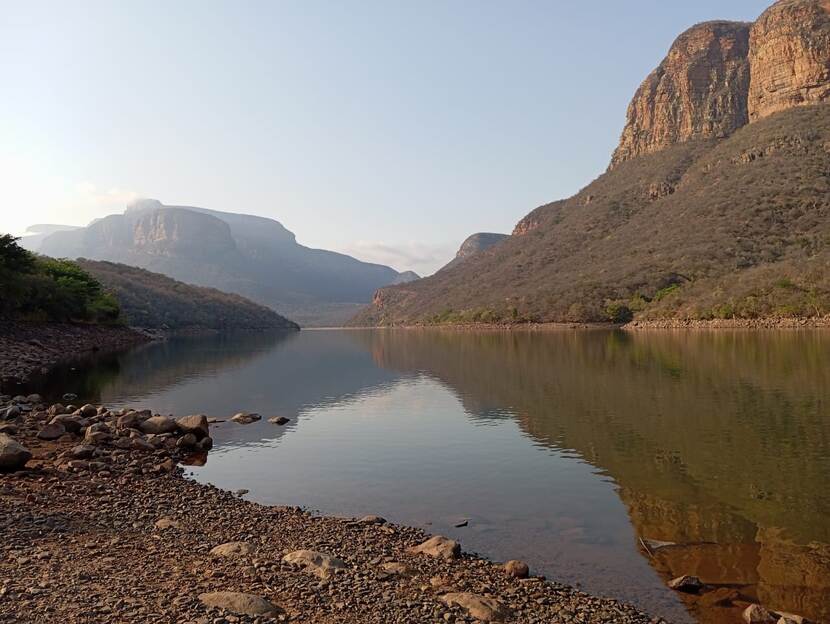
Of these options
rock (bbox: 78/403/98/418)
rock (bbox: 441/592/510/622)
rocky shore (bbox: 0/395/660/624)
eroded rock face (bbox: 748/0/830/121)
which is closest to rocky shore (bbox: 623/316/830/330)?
eroded rock face (bbox: 748/0/830/121)

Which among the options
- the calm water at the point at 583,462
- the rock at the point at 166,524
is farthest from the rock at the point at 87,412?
the rock at the point at 166,524

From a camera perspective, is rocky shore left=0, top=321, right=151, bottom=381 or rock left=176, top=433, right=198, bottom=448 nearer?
rock left=176, top=433, right=198, bottom=448

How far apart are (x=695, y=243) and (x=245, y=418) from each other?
11753cm

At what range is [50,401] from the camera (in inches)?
1390

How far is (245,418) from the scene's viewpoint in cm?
3206

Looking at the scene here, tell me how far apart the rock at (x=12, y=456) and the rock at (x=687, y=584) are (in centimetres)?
1771

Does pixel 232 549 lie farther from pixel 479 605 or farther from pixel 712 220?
pixel 712 220

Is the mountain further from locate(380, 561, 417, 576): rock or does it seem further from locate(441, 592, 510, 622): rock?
locate(441, 592, 510, 622): rock

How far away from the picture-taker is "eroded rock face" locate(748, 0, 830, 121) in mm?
160500

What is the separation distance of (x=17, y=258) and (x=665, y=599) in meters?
79.3

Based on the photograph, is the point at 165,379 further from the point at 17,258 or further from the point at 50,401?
the point at 17,258

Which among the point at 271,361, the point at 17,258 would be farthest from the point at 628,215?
the point at 17,258

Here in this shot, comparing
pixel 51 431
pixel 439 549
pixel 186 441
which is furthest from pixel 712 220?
pixel 439 549

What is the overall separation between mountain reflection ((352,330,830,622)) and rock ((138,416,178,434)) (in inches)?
605
